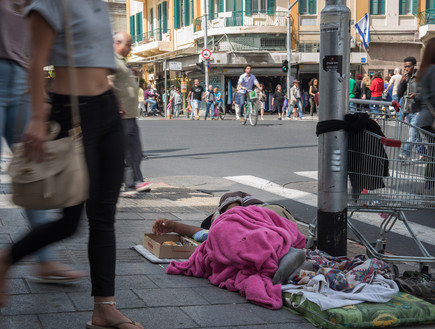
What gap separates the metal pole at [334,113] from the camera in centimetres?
464

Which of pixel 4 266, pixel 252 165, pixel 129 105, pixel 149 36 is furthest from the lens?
pixel 149 36

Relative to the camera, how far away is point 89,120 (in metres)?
2.95

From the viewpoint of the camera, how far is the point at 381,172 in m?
4.67

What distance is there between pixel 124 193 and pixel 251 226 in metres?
4.05

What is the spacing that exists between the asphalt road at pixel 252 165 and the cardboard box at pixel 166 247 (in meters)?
1.86

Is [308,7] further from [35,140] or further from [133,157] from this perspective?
[35,140]

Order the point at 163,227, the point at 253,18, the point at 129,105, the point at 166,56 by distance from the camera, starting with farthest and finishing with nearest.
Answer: the point at 166,56 → the point at 253,18 → the point at 129,105 → the point at 163,227

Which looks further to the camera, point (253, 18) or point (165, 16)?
point (165, 16)

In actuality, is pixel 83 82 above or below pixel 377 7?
below

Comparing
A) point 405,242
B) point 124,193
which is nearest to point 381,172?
point 405,242

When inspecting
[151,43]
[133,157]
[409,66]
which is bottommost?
[133,157]

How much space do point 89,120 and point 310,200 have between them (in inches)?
212

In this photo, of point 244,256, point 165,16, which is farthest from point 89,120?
point 165,16

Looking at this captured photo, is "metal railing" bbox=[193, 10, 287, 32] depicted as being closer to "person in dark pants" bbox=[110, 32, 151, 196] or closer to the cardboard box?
Answer: "person in dark pants" bbox=[110, 32, 151, 196]
